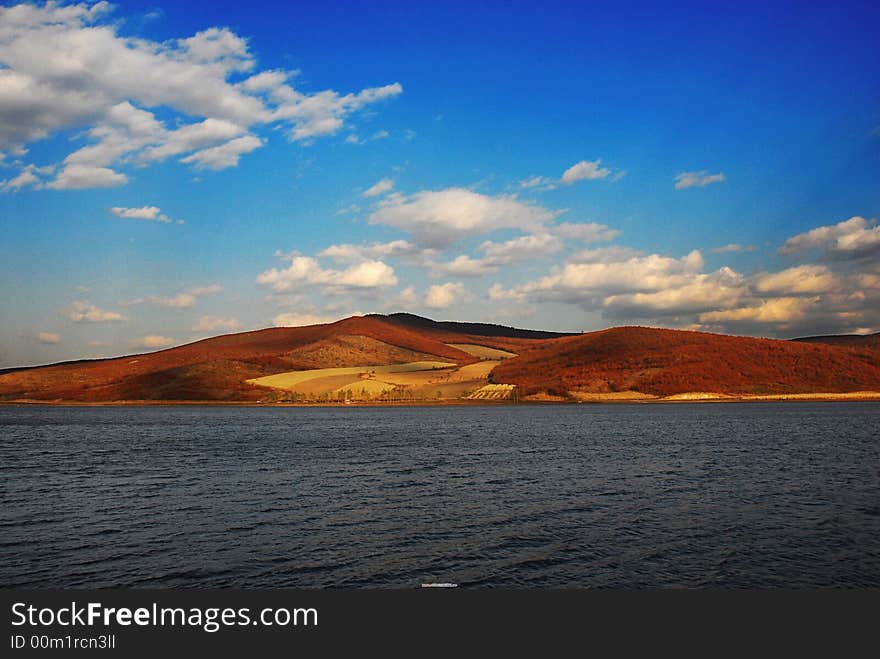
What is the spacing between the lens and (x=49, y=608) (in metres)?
21.1

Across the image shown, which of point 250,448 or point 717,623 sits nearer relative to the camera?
point 717,623

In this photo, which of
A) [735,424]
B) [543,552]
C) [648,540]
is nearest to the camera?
[543,552]

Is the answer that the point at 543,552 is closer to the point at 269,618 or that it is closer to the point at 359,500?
the point at 269,618

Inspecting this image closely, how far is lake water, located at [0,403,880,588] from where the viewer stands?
25.9 m

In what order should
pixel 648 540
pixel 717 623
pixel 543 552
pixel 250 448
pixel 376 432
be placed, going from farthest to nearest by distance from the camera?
pixel 376 432, pixel 250 448, pixel 648 540, pixel 543 552, pixel 717 623

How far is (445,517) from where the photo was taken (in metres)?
36.1

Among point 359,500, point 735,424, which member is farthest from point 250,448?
point 735,424

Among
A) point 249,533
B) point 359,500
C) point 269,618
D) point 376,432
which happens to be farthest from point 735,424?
point 269,618

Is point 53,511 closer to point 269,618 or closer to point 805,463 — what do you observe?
point 269,618

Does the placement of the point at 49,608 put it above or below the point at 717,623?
above

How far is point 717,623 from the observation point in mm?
20531

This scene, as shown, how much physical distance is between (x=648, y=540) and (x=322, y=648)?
17043 millimetres

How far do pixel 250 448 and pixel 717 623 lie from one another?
6263 cm

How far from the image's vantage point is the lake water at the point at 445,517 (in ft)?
84.9
